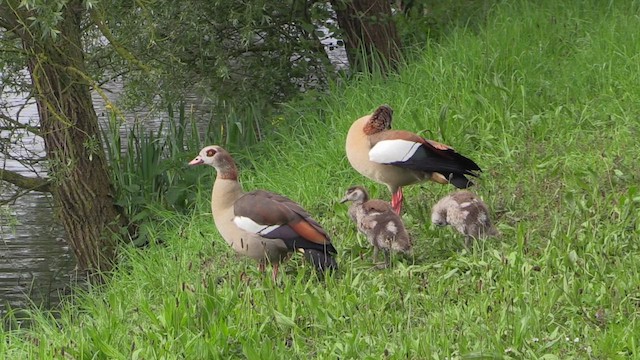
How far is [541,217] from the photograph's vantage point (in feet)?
25.6

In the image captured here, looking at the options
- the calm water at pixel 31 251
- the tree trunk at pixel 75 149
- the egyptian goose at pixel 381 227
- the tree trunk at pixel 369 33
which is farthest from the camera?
the tree trunk at pixel 369 33

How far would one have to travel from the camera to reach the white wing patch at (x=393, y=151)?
7898 mm

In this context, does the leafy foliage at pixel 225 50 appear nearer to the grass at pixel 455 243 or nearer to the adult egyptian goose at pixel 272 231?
the grass at pixel 455 243

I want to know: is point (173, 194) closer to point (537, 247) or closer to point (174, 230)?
point (174, 230)

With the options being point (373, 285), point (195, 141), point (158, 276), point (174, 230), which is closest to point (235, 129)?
point (195, 141)

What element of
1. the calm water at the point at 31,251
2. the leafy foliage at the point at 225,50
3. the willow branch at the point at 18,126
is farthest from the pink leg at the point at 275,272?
the leafy foliage at the point at 225,50

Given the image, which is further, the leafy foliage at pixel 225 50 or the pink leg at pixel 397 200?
the leafy foliage at pixel 225 50

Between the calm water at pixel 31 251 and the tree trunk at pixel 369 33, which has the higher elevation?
the tree trunk at pixel 369 33

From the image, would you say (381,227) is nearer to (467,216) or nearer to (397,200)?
(467,216)

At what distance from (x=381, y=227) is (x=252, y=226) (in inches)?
30.8

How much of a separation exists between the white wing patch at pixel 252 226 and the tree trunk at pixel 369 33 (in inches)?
166

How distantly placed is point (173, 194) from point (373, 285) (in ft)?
12.7

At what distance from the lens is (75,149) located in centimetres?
994

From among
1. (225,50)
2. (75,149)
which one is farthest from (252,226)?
(225,50)
